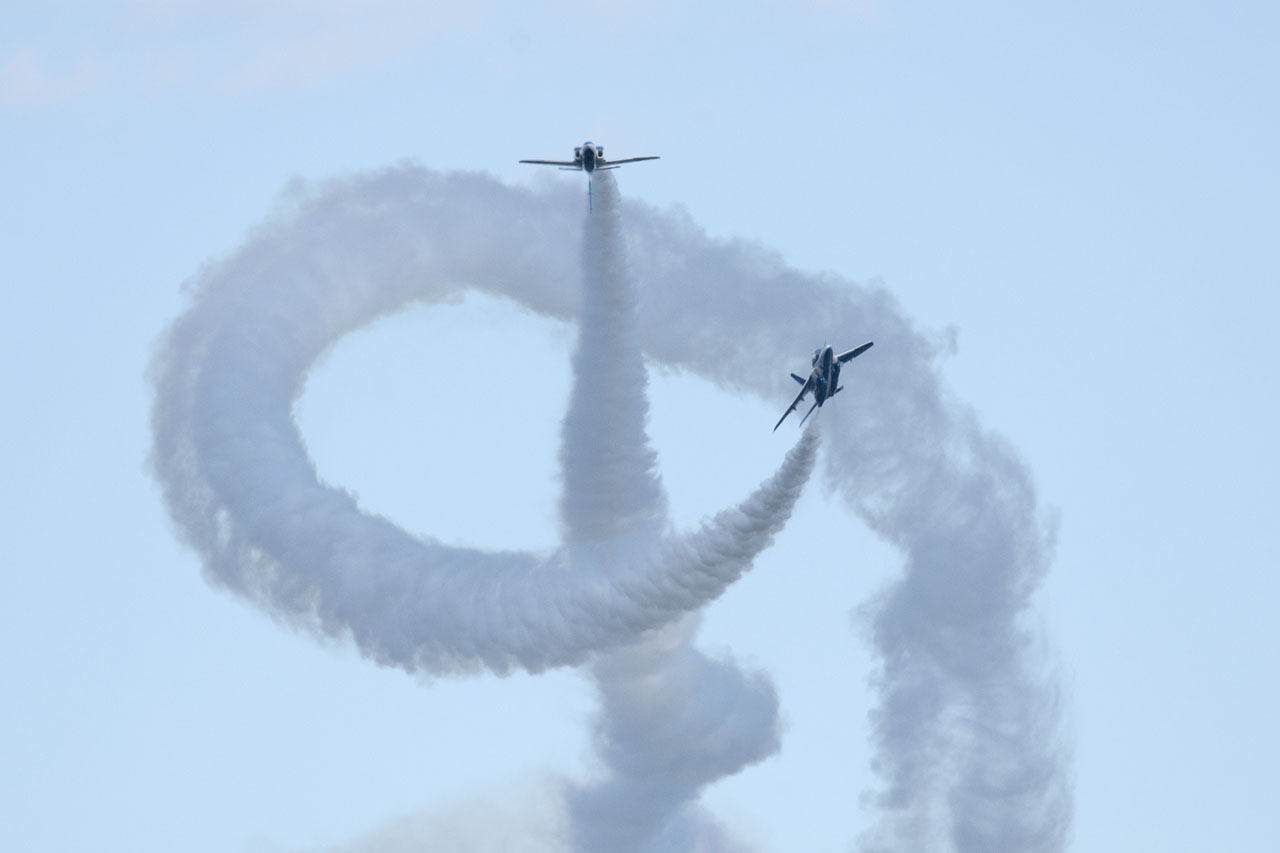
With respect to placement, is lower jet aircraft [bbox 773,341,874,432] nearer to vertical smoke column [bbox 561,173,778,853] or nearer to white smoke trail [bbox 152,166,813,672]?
white smoke trail [bbox 152,166,813,672]

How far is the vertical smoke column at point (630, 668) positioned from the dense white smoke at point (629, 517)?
9cm

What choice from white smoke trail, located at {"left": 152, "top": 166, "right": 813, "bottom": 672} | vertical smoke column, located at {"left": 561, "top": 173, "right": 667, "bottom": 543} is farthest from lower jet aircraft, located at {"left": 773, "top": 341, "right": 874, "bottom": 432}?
vertical smoke column, located at {"left": 561, "top": 173, "right": 667, "bottom": 543}

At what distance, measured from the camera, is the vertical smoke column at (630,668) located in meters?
88.6

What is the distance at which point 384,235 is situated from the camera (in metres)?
98.1

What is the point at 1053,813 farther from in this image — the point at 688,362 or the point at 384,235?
the point at 384,235

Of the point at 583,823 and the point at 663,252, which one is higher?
the point at 663,252

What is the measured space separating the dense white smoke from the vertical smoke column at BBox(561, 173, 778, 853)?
89 millimetres

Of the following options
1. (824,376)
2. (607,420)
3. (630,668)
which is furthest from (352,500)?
(824,376)

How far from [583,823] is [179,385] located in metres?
18.5

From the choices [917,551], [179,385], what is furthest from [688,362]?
[179,385]

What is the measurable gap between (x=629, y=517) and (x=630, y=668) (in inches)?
261

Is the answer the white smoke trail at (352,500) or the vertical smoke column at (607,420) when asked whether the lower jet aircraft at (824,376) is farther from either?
the vertical smoke column at (607,420)

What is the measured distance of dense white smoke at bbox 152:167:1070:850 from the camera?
8869cm

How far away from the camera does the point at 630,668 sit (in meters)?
93.9
